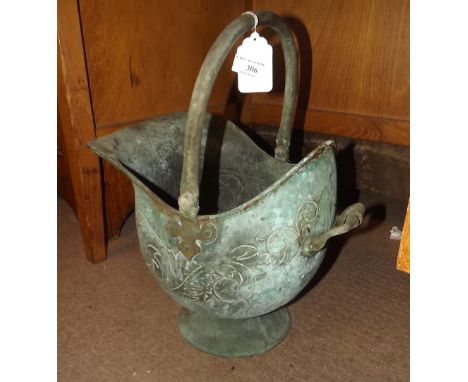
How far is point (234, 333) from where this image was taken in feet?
2.64

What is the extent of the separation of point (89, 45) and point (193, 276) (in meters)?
0.60

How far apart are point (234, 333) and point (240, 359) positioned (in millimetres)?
51

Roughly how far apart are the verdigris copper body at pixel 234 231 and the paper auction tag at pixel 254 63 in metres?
0.04

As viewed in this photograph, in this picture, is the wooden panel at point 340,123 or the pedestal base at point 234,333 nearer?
the pedestal base at point 234,333

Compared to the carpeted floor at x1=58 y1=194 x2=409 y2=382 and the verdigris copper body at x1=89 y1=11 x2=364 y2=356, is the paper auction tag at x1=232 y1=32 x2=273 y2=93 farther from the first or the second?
the carpeted floor at x1=58 y1=194 x2=409 y2=382

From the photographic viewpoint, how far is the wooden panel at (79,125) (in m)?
0.88

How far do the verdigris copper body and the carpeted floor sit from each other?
0.04 metres

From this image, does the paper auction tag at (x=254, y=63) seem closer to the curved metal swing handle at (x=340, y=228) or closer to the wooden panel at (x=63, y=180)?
the curved metal swing handle at (x=340, y=228)

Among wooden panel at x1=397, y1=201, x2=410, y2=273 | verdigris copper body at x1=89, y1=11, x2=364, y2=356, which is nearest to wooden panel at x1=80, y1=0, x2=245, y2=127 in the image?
verdigris copper body at x1=89, y1=11, x2=364, y2=356

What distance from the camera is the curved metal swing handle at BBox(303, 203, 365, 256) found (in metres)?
0.61

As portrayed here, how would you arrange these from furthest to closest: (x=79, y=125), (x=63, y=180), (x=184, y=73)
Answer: (x=63, y=180)
(x=184, y=73)
(x=79, y=125)

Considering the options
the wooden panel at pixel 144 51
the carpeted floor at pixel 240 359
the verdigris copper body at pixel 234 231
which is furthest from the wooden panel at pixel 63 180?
the verdigris copper body at pixel 234 231

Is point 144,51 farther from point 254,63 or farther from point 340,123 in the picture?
point 340,123

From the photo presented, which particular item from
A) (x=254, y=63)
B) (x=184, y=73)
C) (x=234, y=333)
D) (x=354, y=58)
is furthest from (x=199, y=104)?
(x=354, y=58)
